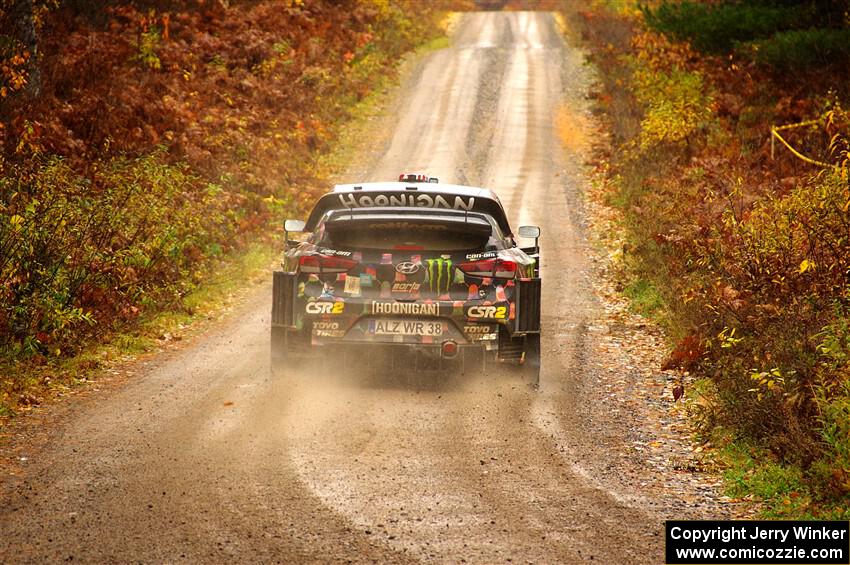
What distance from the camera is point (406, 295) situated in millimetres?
8484

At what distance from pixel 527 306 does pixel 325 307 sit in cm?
185

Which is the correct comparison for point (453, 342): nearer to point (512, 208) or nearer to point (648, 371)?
point (648, 371)

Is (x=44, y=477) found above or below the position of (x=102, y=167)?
below

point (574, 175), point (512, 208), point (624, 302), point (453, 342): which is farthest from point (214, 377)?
point (574, 175)

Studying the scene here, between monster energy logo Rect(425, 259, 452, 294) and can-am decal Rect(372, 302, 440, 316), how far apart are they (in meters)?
0.16

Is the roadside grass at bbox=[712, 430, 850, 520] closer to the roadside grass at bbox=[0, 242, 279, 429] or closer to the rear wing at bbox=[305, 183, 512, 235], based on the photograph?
the rear wing at bbox=[305, 183, 512, 235]

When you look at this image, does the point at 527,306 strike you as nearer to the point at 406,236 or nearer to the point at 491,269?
the point at 491,269

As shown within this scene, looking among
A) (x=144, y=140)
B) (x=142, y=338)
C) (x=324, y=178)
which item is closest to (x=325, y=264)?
(x=142, y=338)

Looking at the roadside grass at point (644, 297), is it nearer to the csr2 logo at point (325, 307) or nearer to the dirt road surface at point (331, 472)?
the dirt road surface at point (331, 472)

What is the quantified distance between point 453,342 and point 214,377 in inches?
106

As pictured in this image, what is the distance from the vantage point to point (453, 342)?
852 cm

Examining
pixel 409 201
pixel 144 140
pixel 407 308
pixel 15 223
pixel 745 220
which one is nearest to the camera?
pixel 407 308

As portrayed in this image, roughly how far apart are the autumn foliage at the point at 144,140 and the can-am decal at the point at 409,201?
10.0 feet

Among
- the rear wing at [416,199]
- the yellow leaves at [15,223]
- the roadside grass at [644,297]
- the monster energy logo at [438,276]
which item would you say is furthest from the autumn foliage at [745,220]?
the yellow leaves at [15,223]
